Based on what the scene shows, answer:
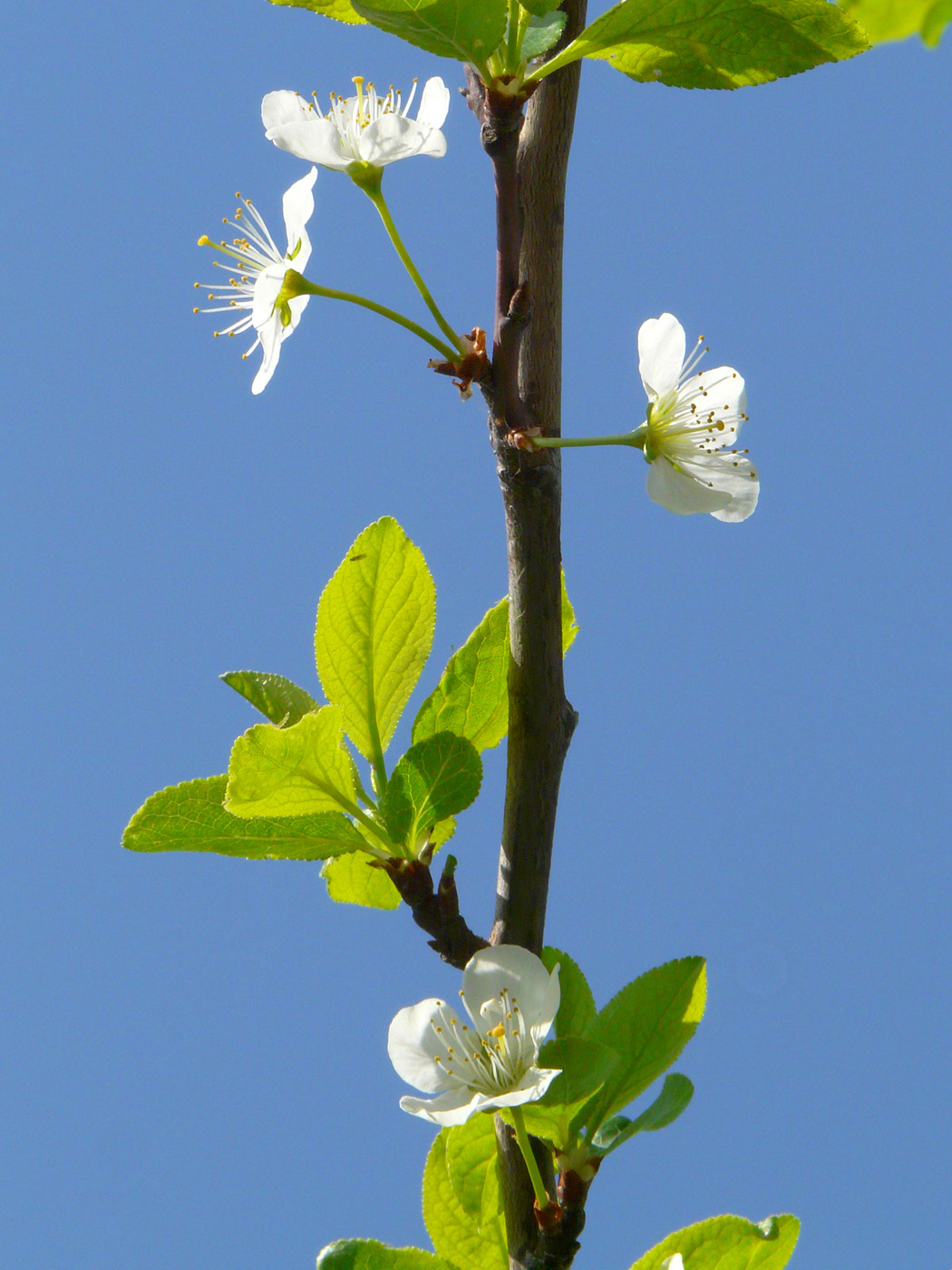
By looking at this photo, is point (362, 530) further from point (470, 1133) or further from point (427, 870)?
point (470, 1133)

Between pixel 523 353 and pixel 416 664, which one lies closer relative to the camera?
pixel 523 353

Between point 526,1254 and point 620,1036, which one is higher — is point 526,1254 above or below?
below

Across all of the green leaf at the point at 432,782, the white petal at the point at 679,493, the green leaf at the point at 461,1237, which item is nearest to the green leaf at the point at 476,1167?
the green leaf at the point at 461,1237

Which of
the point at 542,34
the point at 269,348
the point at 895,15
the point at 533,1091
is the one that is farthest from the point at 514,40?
the point at 533,1091

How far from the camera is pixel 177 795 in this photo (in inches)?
29.4

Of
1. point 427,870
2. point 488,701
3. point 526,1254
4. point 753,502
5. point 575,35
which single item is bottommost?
point 526,1254

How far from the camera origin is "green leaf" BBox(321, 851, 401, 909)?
847mm

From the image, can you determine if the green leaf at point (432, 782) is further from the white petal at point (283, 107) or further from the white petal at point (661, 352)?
the white petal at point (283, 107)

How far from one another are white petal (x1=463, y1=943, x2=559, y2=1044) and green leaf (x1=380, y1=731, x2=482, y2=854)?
0.31 ft

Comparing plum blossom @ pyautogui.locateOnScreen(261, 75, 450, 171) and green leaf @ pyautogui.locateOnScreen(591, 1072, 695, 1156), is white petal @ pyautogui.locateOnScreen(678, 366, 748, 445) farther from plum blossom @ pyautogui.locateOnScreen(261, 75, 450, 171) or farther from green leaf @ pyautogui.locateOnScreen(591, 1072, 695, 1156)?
green leaf @ pyautogui.locateOnScreen(591, 1072, 695, 1156)

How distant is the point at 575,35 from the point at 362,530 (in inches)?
13.1

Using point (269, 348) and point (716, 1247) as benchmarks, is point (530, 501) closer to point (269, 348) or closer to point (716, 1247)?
point (269, 348)

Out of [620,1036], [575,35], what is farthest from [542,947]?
[575,35]

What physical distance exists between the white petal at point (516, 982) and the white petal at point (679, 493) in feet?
0.96
